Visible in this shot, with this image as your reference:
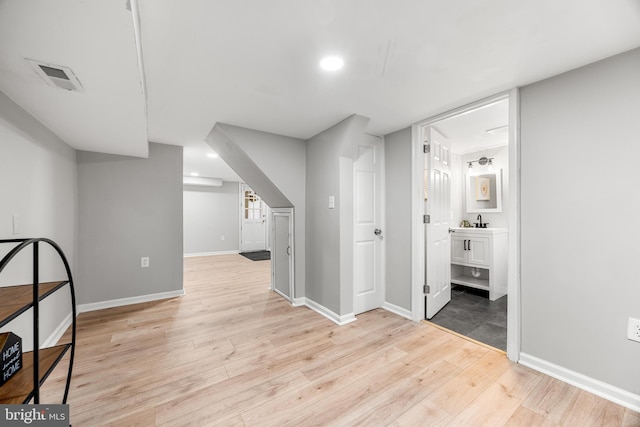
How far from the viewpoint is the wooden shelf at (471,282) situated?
148 inches

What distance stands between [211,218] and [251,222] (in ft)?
3.60

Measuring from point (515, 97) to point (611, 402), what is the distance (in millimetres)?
2053

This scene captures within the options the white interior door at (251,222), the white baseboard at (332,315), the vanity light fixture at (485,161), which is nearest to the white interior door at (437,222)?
the white baseboard at (332,315)

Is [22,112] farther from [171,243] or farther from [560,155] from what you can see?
[560,155]

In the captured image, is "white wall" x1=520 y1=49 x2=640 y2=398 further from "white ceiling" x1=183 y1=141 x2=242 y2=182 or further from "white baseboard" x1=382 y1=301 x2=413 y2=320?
"white ceiling" x1=183 y1=141 x2=242 y2=182

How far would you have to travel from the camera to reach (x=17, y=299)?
43.4 inches

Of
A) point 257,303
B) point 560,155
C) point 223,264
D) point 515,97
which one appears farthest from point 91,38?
point 223,264

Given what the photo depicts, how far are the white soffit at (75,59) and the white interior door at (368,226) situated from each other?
6.98 feet

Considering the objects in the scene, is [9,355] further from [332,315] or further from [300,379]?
[332,315]

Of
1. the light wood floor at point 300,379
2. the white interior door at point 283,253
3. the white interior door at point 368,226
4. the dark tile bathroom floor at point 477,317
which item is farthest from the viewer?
the white interior door at point 283,253

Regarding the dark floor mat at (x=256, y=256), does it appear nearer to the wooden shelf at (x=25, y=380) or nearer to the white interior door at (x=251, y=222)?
the white interior door at (x=251, y=222)

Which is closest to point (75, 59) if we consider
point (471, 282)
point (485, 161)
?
point (485, 161)

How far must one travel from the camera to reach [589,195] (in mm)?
1641

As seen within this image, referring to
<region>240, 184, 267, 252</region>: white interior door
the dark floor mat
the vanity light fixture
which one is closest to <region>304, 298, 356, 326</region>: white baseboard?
the vanity light fixture
